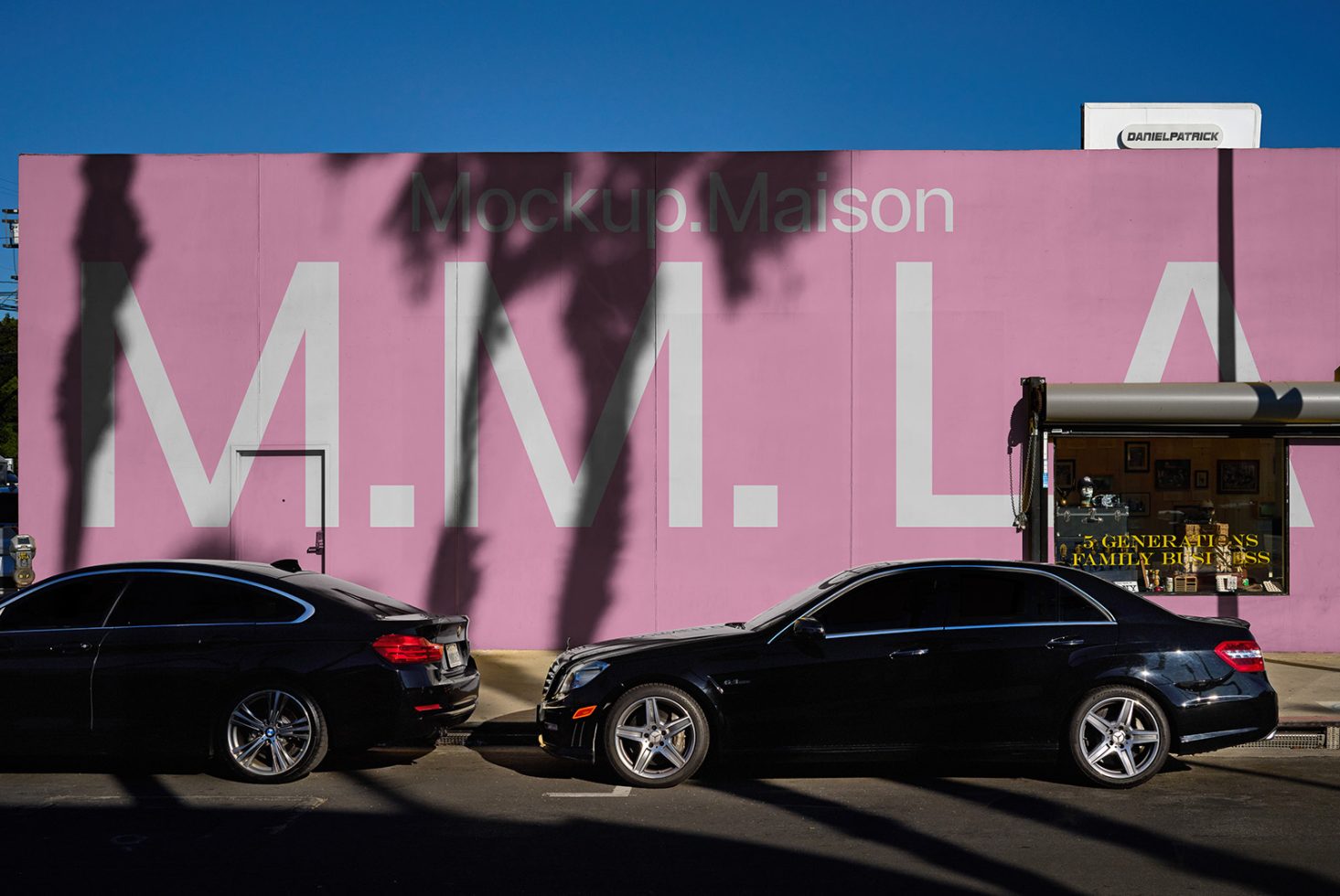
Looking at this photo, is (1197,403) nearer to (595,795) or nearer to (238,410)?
(595,795)

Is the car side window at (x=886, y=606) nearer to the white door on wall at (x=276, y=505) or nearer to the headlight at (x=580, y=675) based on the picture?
the headlight at (x=580, y=675)

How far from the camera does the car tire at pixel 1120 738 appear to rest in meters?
7.57

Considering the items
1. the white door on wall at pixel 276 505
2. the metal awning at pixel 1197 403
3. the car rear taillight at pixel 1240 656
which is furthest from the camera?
the white door on wall at pixel 276 505

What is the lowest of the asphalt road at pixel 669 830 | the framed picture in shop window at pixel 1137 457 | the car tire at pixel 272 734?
the asphalt road at pixel 669 830

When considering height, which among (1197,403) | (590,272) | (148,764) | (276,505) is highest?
(590,272)

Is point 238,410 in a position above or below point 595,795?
above

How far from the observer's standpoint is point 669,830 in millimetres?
6492

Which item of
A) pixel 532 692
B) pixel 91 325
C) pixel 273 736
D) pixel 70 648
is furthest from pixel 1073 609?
pixel 91 325

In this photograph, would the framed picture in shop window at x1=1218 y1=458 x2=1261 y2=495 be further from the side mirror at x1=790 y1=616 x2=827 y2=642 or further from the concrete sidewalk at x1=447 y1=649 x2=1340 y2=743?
the side mirror at x1=790 y1=616 x2=827 y2=642

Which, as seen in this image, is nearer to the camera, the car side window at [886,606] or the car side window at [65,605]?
the car side window at [886,606]

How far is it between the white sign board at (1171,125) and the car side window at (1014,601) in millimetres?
9396

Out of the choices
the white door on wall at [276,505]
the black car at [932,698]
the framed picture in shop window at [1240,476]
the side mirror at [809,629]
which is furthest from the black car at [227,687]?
the framed picture in shop window at [1240,476]

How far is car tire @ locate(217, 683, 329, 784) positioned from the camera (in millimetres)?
7750

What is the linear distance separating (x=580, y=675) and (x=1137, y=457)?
7.97m
